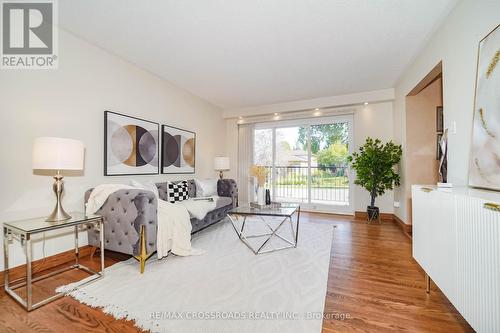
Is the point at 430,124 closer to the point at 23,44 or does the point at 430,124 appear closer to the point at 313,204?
the point at 313,204

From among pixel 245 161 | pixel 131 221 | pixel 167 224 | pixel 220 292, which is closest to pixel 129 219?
pixel 131 221

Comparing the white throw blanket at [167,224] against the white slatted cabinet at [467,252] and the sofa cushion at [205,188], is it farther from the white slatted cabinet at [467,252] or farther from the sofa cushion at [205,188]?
the white slatted cabinet at [467,252]

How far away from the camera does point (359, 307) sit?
162 cm

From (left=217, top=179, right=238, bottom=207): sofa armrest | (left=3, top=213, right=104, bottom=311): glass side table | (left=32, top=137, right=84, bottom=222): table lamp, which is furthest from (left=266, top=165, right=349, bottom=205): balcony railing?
(left=32, top=137, right=84, bottom=222): table lamp

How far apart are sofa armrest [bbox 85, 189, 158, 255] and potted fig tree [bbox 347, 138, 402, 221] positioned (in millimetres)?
3724

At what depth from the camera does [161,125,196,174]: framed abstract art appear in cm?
379

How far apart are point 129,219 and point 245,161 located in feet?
12.1

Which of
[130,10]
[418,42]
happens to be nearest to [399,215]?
[418,42]

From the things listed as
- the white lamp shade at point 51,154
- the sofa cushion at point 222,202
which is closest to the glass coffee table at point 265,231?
the sofa cushion at point 222,202

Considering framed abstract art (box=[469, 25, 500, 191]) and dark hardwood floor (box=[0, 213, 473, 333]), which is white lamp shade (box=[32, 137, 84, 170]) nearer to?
dark hardwood floor (box=[0, 213, 473, 333])

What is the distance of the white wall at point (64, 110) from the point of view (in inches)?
79.4

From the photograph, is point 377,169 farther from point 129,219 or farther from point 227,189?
point 129,219

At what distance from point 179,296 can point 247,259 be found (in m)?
0.89
